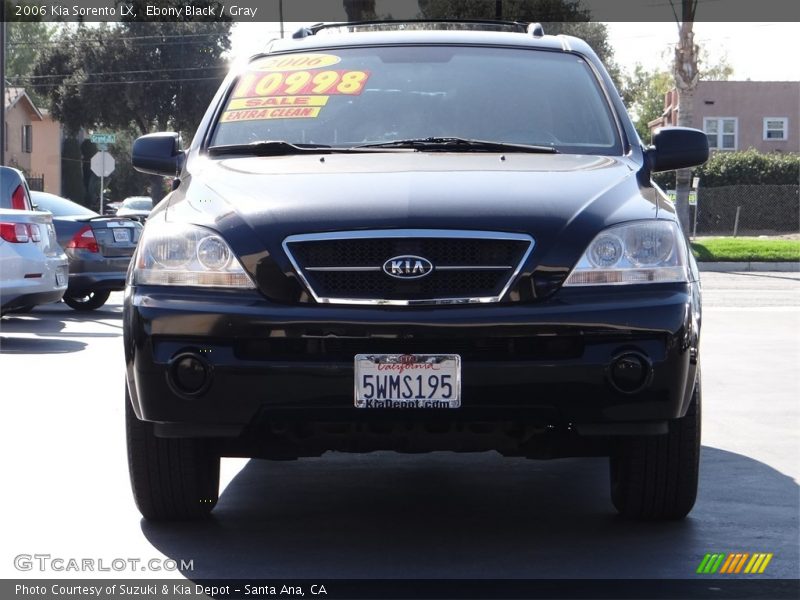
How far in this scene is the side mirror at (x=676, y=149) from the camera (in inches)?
236

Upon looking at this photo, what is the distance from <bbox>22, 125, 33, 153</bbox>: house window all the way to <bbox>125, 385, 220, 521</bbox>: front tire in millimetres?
70910

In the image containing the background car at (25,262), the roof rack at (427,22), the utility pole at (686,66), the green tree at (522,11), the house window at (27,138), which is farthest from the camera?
the house window at (27,138)

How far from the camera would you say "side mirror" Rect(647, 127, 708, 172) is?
5996mm

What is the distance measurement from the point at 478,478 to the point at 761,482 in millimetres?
1220

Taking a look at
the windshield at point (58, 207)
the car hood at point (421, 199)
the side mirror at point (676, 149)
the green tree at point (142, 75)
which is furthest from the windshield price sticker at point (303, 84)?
the green tree at point (142, 75)

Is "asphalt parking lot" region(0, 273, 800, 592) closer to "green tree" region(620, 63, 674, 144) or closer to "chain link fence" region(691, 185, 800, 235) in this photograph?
"chain link fence" region(691, 185, 800, 235)

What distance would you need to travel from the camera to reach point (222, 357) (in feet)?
15.5

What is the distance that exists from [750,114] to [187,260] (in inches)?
2366

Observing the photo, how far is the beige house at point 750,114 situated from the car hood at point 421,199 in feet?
191

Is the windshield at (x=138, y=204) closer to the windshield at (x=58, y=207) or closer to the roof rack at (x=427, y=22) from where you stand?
the windshield at (x=58, y=207)

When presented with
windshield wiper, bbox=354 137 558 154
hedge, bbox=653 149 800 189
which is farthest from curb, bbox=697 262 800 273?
windshield wiper, bbox=354 137 558 154

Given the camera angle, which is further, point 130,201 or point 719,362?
point 130,201

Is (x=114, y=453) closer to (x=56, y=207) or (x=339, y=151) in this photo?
(x=339, y=151)

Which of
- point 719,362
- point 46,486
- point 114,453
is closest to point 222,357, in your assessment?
point 46,486
